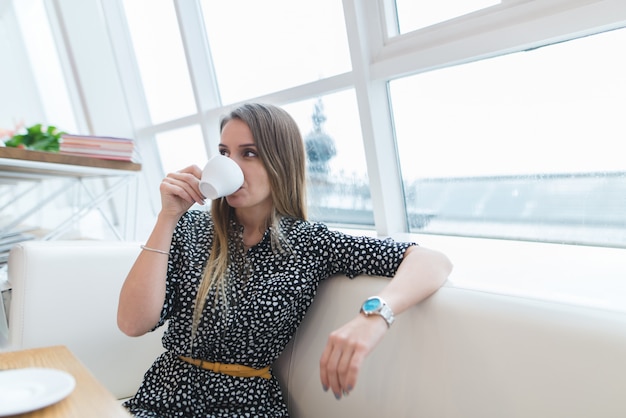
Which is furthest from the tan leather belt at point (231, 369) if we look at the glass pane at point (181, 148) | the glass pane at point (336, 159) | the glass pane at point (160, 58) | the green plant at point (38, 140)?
the glass pane at point (160, 58)

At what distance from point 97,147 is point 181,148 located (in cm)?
81

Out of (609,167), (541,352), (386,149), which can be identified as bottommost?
(541,352)

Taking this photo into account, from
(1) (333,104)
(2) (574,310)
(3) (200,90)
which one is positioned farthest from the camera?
(3) (200,90)

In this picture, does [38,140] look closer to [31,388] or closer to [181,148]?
[181,148]

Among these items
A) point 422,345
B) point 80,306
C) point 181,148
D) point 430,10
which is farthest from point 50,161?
point 422,345

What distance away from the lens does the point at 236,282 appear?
1203 mm

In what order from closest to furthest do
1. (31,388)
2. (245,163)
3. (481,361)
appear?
(31,388) < (481,361) < (245,163)

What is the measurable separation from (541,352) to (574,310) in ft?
0.30

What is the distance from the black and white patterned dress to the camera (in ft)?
3.74

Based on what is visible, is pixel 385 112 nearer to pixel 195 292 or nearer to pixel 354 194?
pixel 354 194

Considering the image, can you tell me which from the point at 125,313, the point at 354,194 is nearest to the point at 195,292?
the point at 125,313

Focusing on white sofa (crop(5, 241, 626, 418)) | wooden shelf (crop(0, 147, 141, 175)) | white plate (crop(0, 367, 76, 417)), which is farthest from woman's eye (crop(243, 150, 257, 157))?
wooden shelf (crop(0, 147, 141, 175))

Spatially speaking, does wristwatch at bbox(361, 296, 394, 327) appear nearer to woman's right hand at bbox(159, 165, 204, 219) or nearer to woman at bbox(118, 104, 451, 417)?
woman at bbox(118, 104, 451, 417)

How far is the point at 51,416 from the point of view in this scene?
0.67 meters
